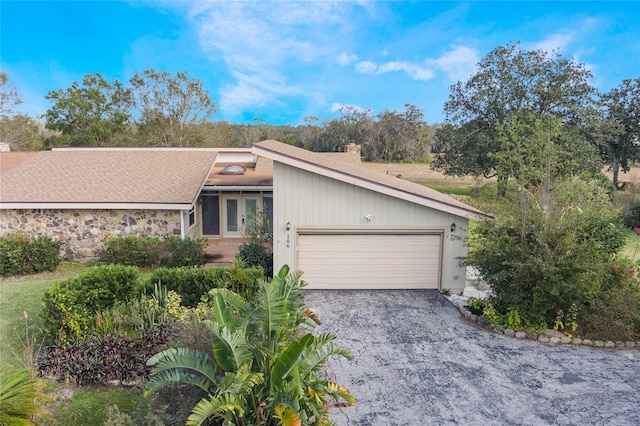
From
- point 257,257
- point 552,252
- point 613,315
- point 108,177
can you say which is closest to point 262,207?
point 257,257

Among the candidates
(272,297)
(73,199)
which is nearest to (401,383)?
(272,297)

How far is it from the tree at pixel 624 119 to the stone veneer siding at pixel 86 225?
3199 cm

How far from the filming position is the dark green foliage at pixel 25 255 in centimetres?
1323

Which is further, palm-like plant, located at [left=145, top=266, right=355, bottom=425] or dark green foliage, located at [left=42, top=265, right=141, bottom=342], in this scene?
dark green foliage, located at [left=42, top=265, right=141, bottom=342]

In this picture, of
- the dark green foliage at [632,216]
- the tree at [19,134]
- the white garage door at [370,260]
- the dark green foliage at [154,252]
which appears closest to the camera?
the white garage door at [370,260]

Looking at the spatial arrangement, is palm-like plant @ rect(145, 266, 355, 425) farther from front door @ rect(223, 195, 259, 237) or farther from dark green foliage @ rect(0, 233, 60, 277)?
front door @ rect(223, 195, 259, 237)

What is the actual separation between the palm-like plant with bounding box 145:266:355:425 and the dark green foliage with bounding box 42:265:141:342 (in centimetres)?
355

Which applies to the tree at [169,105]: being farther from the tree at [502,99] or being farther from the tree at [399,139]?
the tree at [502,99]

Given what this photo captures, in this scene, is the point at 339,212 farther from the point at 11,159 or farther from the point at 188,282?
the point at 11,159

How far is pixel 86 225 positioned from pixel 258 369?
12.7 meters

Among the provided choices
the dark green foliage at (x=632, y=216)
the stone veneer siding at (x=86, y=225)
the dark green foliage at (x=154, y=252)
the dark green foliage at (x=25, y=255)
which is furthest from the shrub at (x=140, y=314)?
the dark green foliage at (x=632, y=216)

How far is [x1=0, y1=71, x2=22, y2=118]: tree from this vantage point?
35.6 m

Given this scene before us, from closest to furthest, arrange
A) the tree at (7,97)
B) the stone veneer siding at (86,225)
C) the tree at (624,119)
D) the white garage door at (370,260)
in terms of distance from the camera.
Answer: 1. the white garage door at (370,260)
2. the stone veneer siding at (86,225)
3. the tree at (624,119)
4. the tree at (7,97)

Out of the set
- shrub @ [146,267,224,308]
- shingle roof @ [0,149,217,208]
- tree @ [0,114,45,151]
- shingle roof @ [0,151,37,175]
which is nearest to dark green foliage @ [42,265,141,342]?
shrub @ [146,267,224,308]
